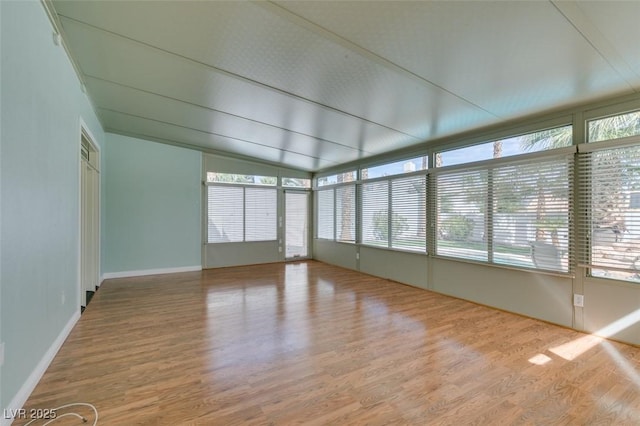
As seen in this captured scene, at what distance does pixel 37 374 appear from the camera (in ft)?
6.78

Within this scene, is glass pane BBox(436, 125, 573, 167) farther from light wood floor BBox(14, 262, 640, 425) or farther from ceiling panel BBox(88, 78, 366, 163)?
light wood floor BBox(14, 262, 640, 425)

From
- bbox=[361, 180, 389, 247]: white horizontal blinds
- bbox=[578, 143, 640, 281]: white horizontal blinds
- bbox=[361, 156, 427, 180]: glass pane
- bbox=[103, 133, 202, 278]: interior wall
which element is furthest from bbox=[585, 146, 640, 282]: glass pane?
bbox=[103, 133, 202, 278]: interior wall

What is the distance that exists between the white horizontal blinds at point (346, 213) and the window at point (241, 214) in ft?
5.42

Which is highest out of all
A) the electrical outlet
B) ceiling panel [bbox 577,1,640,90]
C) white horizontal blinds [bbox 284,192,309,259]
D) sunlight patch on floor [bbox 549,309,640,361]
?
ceiling panel [bbox 577,1,640,90]

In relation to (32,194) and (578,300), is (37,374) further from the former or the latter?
(578,300)

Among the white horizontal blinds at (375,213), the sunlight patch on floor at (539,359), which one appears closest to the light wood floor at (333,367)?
the sunlight patch on floor at (539,359)

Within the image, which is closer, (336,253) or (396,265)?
(396,265)

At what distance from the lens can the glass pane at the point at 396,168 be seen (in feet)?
16.4

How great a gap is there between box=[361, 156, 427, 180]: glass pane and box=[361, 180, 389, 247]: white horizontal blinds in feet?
0.61

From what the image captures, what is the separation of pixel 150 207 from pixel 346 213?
4185 mm

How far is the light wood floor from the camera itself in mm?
1801

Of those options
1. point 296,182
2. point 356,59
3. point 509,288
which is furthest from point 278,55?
point 296,182

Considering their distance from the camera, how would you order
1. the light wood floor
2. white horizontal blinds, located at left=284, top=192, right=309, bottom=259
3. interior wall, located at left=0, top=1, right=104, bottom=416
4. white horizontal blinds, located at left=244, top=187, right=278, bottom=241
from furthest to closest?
white horizontal blinds, located at left=284, top=192, right=309, bottom=259
white horizontal blinds, located at left=244, top=187, right=278, bottom=241
the light wood floor
interior wall, located at left=0, top=1, right=104, bottom=416

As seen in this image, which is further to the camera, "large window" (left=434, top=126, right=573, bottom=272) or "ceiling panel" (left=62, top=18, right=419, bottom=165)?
"large window" (left=434, top=126, right=573, bottom=272)
